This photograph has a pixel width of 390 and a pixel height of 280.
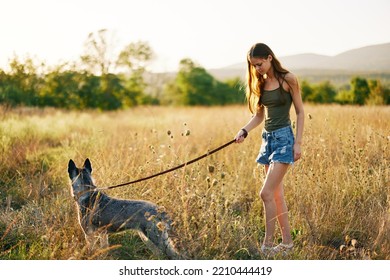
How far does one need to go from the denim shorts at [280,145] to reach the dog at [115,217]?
1.10m

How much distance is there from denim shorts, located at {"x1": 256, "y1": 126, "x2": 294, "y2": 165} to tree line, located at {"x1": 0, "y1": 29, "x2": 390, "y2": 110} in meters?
1.25

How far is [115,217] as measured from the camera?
419 centimetres

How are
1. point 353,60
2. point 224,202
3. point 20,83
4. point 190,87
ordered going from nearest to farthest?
point 224,202, point 353,60, point 20,83, point 190,87

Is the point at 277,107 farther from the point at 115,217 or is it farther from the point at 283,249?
the point at 115,217

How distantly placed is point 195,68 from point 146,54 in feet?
27.8

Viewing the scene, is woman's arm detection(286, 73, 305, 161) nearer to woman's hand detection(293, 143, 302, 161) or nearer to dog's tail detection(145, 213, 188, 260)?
woman's hand detection(293, 143, 302, 161)

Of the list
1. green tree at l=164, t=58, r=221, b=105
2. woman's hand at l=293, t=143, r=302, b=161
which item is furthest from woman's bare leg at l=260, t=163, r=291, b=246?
green tree at l=164, t=58, r=221, b=105

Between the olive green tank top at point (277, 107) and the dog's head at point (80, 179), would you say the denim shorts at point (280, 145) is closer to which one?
the olive green tank top at point (277, 107)

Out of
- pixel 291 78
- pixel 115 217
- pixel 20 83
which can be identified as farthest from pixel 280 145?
pixel 20 83

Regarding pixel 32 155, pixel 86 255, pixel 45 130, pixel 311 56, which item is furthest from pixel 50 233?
pixel 45 130

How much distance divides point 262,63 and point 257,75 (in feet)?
0.65

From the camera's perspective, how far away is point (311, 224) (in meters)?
4.61
